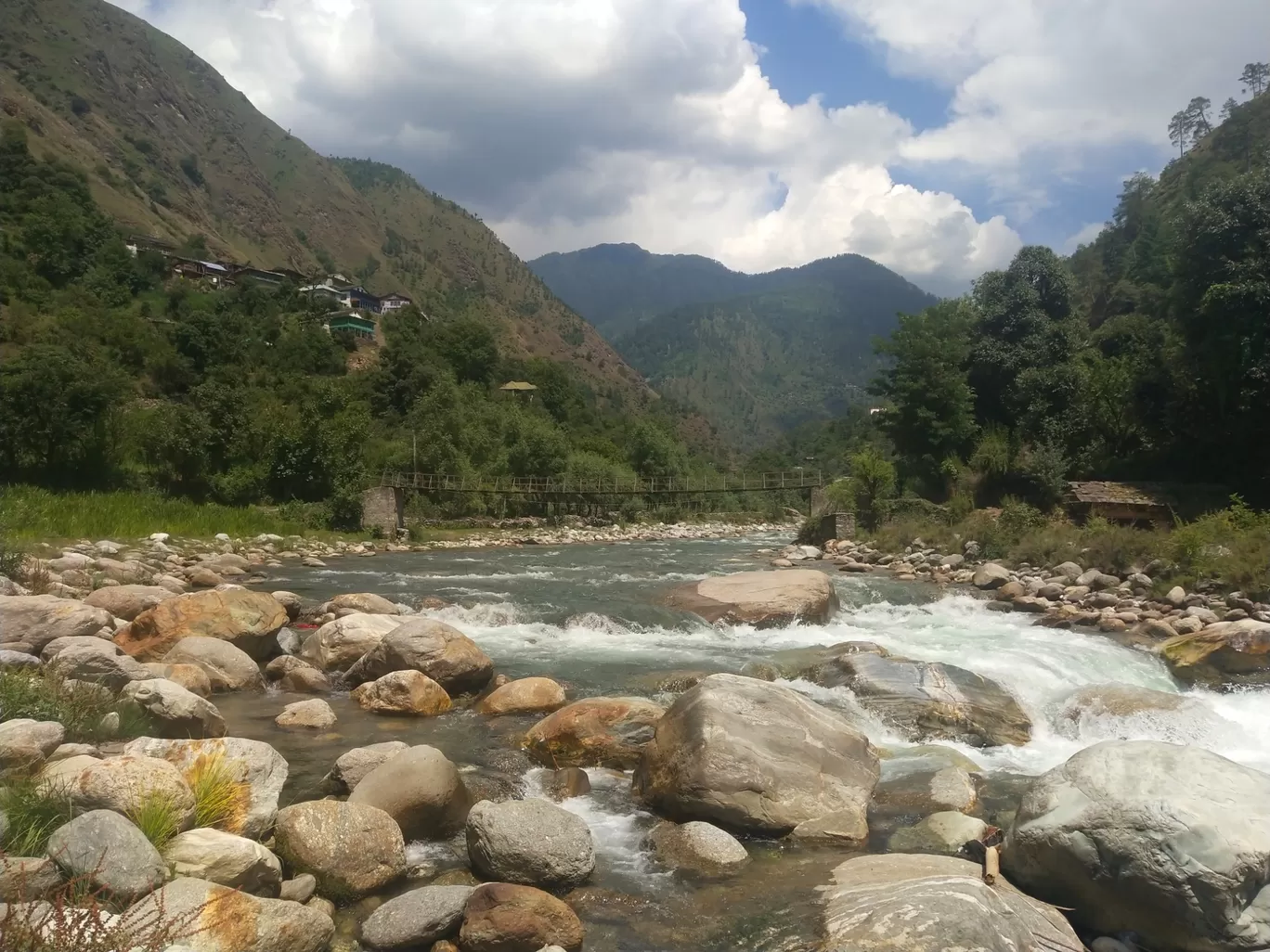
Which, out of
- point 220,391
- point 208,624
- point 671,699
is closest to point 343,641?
point 208,624

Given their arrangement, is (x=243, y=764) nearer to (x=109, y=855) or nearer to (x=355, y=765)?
(x=355, y=765)

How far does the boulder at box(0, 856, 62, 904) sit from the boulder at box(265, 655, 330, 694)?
6059mm

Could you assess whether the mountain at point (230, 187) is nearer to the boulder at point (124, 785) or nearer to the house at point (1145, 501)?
the house at point (1145, 501)

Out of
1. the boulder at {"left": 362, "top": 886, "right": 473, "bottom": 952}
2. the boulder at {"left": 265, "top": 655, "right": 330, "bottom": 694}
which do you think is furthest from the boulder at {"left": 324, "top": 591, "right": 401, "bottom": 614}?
the boulder at {"left": 362, "top": 886, "right": 473, "bottom": 952}

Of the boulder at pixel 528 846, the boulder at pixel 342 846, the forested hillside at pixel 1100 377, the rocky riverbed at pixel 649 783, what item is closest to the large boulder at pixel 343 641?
the rocky riverbed at pixel 649 783

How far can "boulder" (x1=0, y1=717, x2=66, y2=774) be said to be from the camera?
4898mm

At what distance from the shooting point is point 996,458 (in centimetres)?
3066

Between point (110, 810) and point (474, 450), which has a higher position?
point (474, 450)

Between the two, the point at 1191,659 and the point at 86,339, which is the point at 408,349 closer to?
the point at 86,339

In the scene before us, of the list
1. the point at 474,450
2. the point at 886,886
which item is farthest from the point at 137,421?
the point at 886,886

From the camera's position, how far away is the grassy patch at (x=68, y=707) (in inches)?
233

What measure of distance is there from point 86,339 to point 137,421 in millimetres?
19236

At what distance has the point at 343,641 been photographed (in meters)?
10.8

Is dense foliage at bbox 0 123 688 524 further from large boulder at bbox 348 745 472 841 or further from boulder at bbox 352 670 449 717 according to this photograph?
large boulder at bbox 348 745 472 841
